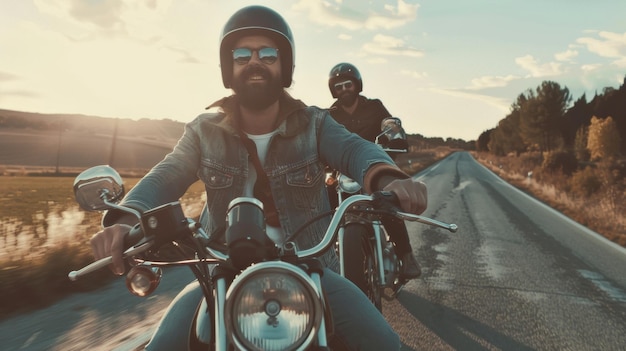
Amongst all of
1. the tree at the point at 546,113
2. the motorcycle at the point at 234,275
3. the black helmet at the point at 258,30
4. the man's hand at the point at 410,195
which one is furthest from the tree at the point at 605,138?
the motorcycle at the point at 234,275

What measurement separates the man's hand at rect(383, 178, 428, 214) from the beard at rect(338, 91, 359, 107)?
445 centimetres

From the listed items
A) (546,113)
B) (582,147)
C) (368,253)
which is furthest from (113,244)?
(582,147)

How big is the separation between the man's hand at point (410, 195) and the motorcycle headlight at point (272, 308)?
629mm

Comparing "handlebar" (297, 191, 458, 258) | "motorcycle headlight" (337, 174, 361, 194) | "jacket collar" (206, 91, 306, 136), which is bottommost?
"motorcycle headlight" (337, 174, 361, 194)

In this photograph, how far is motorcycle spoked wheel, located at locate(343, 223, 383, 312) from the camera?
178 inches

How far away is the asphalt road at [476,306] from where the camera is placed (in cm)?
467

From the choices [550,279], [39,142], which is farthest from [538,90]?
[550,279]

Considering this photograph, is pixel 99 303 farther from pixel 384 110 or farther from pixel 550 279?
pixel 550 279

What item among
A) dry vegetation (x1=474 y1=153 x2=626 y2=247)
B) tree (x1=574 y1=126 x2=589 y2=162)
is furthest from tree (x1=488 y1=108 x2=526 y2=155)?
dry vegetation (x1=474 y1=153 x2=626 y2=247)

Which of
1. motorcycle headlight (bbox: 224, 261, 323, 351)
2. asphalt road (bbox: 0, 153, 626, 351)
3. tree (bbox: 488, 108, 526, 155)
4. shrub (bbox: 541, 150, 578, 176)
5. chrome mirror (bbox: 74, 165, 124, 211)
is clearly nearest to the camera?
motorcycle headlight (bbox: 224, 261, 323, 351)

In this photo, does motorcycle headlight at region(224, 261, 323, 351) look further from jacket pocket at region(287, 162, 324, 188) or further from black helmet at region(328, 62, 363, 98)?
black helmet at region(328, 62, 363, 98)

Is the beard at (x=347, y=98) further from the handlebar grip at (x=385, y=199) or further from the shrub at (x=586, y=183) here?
the shrub at (x=586, y=183)

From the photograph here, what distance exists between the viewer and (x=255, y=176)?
2650mm

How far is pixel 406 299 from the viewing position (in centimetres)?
604
